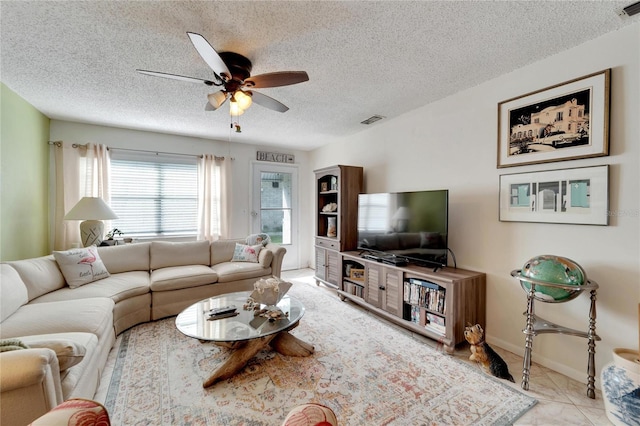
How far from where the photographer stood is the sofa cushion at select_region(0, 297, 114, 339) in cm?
169

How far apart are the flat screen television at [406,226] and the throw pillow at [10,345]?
2771 millimetres

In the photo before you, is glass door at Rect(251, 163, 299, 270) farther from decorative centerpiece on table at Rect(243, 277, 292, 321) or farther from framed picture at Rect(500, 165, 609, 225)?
framed picture at Rect(500, 165, 609, 225)

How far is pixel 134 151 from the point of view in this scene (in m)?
4.02

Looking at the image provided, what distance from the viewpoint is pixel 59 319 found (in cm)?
180

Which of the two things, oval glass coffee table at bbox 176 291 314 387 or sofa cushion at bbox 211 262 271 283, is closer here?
oval glass coffee table at bbox 176 291 314 387

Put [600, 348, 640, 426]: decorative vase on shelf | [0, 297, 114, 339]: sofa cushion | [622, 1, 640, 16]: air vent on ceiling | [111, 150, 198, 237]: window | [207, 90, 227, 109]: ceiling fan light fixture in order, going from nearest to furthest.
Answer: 1. [600, 348, 640, 426]: decorative vase on shelf
2. [622, 1, 640, 16]: air vent on ceiling
3. [0, 297, 114, 339]: sofa cushion
4. [207, 90, 227, 109]: ceiling fan light fixture
5. [111, 150, 198, 237]: window

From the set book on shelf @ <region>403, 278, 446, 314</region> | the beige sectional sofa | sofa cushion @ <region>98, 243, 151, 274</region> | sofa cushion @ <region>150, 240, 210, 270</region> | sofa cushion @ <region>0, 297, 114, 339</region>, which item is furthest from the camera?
sofa cushion @ <region>150, 240, 210, 270</region>

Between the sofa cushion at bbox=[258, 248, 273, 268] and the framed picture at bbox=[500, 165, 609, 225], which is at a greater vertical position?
the framed picture at bbox=[500, 165, 609, 225]

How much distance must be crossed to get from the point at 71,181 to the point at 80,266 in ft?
5.63

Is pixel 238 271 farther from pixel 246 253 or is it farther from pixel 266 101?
pixel 266 101

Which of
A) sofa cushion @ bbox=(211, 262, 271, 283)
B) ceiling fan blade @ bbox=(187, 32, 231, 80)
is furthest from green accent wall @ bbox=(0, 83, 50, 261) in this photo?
ceiling fan blade @ bbox=(187, 32, 231, 80)

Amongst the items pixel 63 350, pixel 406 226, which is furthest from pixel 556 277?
pixel 63 350

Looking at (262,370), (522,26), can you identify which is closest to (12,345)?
(262,370)

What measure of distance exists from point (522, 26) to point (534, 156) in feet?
3.21
